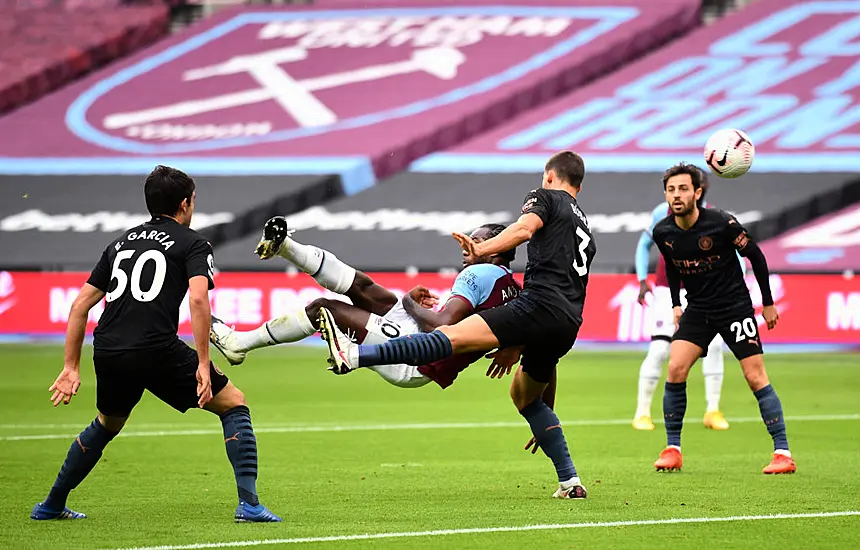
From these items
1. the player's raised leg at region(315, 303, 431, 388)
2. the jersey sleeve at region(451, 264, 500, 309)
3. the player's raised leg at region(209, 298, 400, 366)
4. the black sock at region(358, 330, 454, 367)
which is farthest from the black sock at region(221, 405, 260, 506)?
the jersey sleeve at region(451, 264, 500, 309)

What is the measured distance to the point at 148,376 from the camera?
6.79m

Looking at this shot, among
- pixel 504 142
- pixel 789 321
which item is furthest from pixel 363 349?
pixel 504 142

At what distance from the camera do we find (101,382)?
6.92m

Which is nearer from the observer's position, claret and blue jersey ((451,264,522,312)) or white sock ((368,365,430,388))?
claret and blue jersey ((451,264,522,312))

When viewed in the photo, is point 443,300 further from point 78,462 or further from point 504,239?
point 78,462

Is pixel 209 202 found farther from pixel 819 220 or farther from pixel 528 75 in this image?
pixel 819 220

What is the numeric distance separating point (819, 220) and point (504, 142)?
23.5 feet

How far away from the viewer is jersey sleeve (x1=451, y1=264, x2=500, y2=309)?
→ 7988mm

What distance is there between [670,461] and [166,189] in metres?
4.21

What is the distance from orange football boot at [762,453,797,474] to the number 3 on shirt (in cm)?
233

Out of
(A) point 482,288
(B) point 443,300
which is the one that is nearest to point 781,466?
(A) point 482,288

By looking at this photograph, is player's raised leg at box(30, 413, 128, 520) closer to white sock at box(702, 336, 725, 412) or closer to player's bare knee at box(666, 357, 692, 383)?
player's bare knee at box(666, 357, 692, 383)

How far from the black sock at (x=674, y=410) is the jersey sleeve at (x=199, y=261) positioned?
3936 millimetres

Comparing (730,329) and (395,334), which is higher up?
(395,334)
